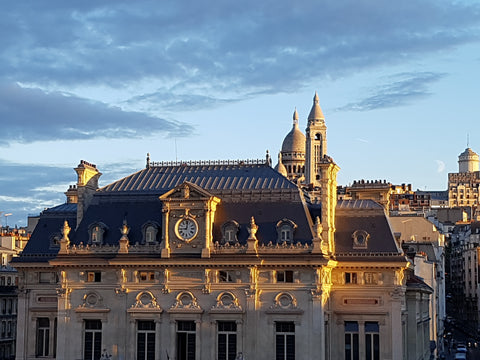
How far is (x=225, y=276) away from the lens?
88.1 metres

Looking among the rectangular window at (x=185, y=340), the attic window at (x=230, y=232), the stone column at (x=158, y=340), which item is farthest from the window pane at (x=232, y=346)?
the attic window at (x=230, y=232)

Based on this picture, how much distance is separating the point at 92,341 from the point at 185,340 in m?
8.97

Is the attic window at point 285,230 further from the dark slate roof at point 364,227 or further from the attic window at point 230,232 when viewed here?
the dark slate roof at point 364,227

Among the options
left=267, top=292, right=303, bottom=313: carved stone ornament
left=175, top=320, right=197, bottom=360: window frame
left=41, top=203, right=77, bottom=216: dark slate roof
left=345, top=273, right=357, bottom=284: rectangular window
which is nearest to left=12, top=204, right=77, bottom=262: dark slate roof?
left=41, top=203, right=77, bottom=216: dark slate roof

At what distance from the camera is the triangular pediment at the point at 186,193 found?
8869 cm

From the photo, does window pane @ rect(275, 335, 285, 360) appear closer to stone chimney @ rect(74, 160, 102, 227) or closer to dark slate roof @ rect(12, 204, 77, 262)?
stone chimney @ rect(74, 160, 102, 227)

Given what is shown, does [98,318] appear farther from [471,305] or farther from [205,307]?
[471,305]

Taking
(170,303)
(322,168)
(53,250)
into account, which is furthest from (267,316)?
(53,250)

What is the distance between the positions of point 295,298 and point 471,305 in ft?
396

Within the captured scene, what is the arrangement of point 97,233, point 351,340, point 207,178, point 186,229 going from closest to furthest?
point 186,229 < point 351,340 < point 97,233 < point 207,178

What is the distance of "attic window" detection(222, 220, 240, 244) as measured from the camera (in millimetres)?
88938

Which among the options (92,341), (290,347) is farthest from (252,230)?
(92,341)

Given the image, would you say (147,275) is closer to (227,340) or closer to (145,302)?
(145,302)

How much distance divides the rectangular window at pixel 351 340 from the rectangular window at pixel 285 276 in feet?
24.5
